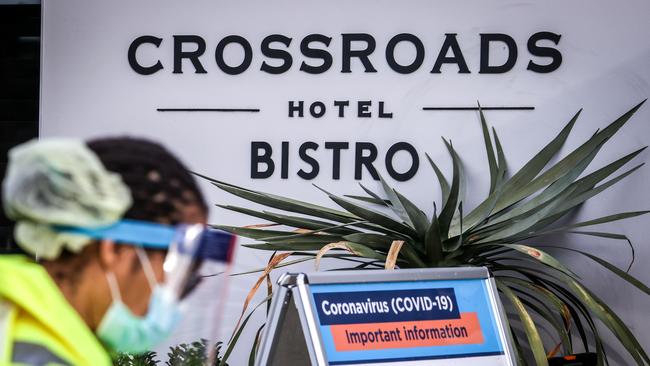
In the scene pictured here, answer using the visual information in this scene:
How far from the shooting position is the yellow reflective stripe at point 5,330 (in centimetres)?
101

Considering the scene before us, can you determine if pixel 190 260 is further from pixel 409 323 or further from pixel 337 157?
pixel 337 157

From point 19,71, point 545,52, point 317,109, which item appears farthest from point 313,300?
point 19,71

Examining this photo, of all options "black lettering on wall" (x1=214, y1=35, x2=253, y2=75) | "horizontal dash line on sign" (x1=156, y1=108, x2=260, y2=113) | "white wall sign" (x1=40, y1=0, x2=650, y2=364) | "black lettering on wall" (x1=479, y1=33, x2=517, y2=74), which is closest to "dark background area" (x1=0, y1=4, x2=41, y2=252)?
"white wall sign" (x1=40, y1=0, x2=650, y2=364)

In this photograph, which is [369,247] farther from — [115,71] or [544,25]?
[115,71]

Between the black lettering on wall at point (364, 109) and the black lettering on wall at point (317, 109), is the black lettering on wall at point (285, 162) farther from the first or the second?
the black lettering on wall at point (364, 109)

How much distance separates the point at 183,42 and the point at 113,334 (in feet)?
11.9

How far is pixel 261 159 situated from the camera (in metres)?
4.54

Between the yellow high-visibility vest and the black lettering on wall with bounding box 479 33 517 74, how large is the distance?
3.55 meters

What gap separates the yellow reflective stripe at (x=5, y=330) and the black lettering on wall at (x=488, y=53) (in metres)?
3.58

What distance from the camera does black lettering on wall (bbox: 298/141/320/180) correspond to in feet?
14.8

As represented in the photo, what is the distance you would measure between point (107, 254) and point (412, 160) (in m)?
3.42

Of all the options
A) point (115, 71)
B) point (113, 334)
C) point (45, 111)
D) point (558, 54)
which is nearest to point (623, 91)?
point (558, 54)

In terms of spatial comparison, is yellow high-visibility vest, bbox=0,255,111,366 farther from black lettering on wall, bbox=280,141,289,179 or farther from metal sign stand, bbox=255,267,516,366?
black lettering on wall, bbox=280,141,289,179

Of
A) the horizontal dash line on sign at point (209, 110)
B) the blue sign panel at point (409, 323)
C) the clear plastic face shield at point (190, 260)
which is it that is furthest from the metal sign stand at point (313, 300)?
the horizontal dash line on sign at point (209, 110)
